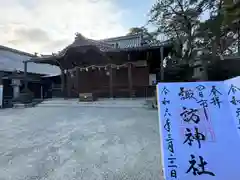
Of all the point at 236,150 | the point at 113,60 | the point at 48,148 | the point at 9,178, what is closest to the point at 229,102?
the point at 236,150

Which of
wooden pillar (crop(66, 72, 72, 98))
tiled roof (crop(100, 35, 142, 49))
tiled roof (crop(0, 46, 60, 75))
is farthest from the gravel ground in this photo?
tiled roof (crop(0, 46, 60, 75))

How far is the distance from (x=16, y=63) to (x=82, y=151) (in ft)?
57.1

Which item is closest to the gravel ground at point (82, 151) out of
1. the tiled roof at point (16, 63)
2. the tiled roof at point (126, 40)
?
the tiled roof at point (126, 40)

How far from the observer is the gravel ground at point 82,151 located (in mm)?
3246

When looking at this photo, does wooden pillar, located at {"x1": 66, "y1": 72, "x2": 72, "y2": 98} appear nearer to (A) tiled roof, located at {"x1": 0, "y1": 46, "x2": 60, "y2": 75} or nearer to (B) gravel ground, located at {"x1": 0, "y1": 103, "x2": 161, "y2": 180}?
(A) tiled roof, located at {"x1": 0, "y1": 46, "x2": 60, "y2": 75}

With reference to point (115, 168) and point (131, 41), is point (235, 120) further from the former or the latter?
point (131, 41)

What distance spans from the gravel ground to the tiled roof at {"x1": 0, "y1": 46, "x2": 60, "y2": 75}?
40.0 feet

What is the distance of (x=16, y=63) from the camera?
1873cm

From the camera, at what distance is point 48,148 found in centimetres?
447

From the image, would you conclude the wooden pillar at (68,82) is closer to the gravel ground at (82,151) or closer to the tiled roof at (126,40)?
the tiled roof at (126,40)

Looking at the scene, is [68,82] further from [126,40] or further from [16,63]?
[16,63]

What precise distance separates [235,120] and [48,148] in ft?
12.4

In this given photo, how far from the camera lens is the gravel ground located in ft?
10.6

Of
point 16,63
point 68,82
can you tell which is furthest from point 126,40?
point 16,63
